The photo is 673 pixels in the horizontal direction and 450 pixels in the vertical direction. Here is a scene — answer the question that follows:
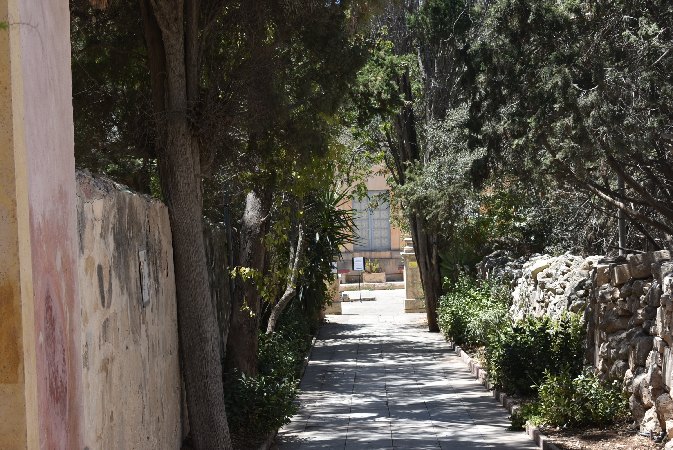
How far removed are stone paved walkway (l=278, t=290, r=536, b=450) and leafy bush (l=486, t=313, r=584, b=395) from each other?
520 millimetres

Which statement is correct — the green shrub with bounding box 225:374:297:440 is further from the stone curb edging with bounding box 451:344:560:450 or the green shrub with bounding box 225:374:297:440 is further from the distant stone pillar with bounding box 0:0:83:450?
the distant stone pillar with bounding box 0:0:83:450

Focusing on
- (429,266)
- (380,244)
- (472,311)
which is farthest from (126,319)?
(380,244)

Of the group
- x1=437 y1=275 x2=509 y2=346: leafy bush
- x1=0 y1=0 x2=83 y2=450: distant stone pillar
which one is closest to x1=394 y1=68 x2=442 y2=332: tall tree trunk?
x1=437 y1=275 x2=509 y2=346: leafy bush

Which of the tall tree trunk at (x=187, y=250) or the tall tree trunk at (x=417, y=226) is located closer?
the tall tree trunk at (x=187, y=250)

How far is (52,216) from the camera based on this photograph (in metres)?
4.13

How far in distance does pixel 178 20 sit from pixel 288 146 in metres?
2.32

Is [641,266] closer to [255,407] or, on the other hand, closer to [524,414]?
[524,414]

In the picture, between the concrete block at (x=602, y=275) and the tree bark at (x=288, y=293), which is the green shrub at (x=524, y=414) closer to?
the concrete block at (x=602, y=275)

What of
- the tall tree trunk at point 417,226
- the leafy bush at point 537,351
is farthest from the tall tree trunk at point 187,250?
the tall tree trunk at point 417,226

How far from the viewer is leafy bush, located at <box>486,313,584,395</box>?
1311 centimetres

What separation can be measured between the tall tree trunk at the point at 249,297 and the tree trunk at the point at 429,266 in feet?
44.5

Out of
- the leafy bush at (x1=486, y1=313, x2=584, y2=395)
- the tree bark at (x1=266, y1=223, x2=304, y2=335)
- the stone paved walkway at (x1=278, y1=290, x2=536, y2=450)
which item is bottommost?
the stone paved walkway at (x1=278, y1=290, x2=536, y2=450)

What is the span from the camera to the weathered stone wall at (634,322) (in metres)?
9.69

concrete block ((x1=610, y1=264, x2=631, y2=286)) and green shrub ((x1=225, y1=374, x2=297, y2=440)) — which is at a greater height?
concrete block ((x1=610, y1=264, x2=631, y2=286))
